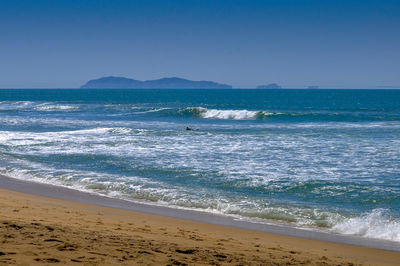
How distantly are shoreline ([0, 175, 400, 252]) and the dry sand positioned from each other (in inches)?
16.5

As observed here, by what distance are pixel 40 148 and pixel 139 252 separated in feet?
54.2

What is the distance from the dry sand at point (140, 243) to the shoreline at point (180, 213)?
0.42m

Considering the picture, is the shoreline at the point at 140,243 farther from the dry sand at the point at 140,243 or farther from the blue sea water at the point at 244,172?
the blue sea water at the point at 244,172

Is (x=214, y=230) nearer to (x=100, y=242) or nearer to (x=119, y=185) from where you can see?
(x=100, y=242)

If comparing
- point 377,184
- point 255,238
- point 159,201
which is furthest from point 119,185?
point 377,184

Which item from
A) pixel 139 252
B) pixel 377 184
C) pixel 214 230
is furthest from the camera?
pixel 377 184

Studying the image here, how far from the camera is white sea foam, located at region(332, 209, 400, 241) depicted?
366 inches

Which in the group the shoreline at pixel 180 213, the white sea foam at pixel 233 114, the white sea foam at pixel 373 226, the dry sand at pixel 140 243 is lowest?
the shoreline at pixel 180 213

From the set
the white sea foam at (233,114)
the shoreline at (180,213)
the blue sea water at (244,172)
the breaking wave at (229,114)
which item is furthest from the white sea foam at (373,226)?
the white sea foam at (233,114)

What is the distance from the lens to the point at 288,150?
66.7 feet

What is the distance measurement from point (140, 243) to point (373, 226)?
5.14 m

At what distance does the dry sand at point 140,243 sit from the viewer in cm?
594

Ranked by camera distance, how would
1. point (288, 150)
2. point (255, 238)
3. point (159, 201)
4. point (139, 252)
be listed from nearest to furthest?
point (139, 252), point (255, 238), point (159, 201), point (288, 150)

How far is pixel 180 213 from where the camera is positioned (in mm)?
10914
